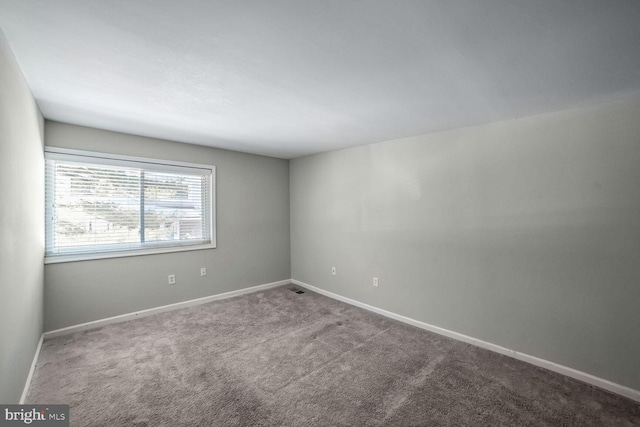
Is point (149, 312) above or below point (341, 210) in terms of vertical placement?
below

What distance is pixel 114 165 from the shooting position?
10.7 feet

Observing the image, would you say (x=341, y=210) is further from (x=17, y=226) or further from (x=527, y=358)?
(x=17, y=226)

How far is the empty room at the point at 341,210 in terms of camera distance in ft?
4.66

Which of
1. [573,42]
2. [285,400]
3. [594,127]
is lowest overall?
[285,400]

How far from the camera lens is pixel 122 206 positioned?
10.9 ft

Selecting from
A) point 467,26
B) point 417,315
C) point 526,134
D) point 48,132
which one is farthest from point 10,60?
A: point 417,315

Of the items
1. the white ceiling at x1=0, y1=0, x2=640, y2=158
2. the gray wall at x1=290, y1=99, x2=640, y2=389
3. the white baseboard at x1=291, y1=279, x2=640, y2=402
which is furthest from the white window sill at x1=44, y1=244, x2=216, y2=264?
the white baseboard at x1=291, y1=279, x2=640, y2=402

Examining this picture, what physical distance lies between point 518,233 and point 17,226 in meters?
3.93

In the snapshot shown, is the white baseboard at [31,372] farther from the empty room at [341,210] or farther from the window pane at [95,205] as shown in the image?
the window pane at [95,205]

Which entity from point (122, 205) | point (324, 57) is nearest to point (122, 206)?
point (122, 205)

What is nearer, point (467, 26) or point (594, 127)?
point (467, 26)

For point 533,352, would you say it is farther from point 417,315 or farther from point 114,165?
point 114,165

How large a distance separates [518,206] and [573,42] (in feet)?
4.97

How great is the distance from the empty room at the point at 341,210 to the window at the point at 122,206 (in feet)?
0.08
